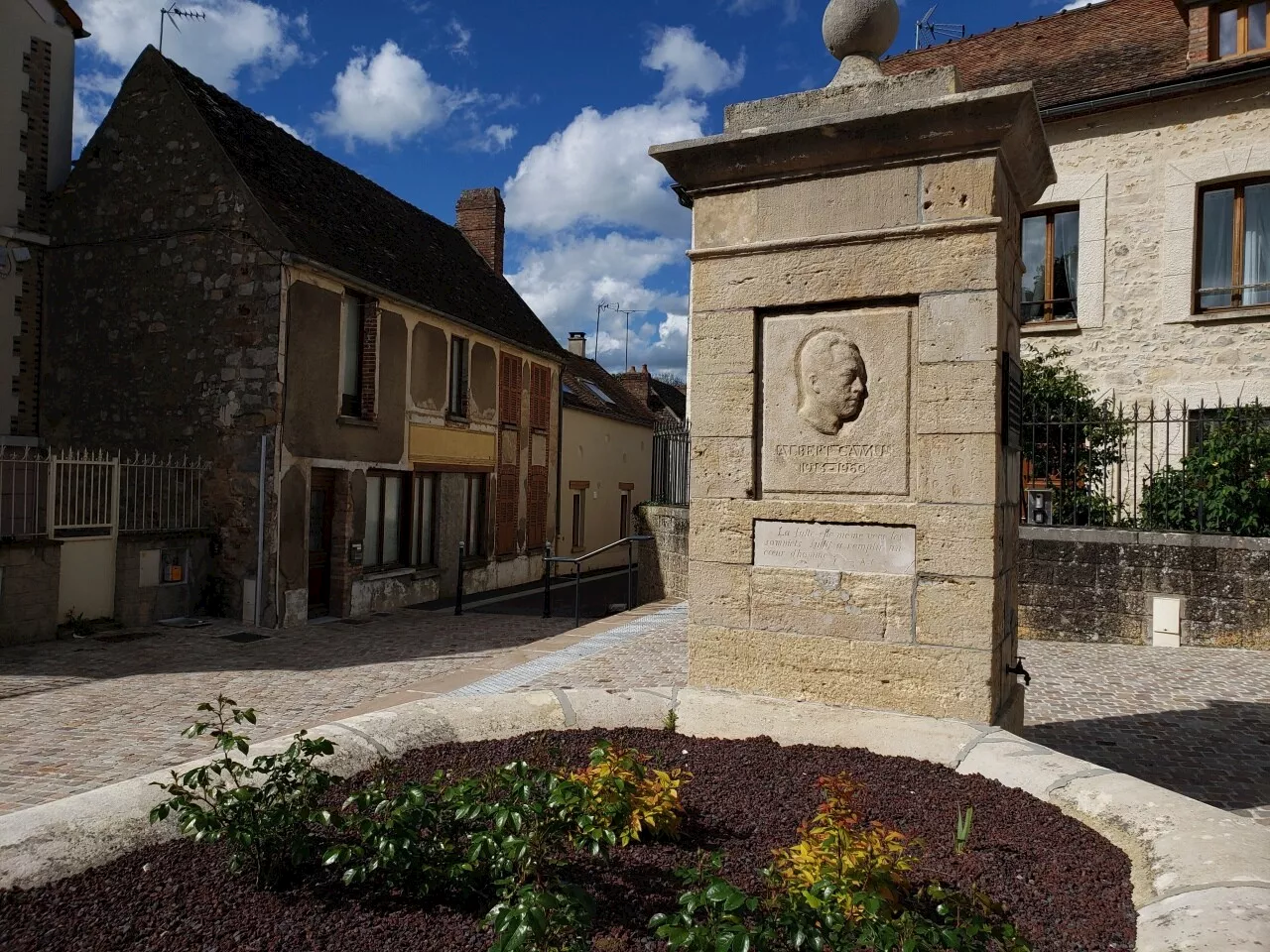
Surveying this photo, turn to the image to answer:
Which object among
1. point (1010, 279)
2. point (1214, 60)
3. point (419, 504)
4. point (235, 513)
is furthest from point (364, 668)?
point (1214, 60)

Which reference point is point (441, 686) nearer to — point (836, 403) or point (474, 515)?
point (836, 403)

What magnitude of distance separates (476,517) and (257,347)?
5.99 m

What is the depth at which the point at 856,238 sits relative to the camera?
151 inches

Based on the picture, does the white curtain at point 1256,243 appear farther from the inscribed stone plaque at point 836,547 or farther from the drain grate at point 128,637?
the drain grate at point 128,637

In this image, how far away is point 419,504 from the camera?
14.2m

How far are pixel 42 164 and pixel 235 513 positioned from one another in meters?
5.79

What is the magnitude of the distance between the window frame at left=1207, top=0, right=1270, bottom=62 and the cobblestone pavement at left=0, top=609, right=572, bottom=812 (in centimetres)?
1166

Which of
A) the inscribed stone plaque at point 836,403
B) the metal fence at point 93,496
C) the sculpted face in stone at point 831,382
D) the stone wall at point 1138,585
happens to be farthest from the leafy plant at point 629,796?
the metal fence at point 93,496

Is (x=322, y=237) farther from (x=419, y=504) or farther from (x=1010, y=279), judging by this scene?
(x=1010, y=279)

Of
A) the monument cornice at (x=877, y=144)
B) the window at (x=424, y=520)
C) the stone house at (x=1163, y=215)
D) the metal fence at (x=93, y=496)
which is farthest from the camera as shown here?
the window at (x=424, y=520)

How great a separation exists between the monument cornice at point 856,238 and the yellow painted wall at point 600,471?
582 inches

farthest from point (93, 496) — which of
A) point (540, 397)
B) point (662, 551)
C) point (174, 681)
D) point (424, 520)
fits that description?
point (540, 397)

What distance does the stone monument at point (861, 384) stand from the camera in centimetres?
364

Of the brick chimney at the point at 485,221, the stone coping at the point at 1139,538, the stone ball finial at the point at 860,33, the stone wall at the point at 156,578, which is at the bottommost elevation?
the stone wall at the point at 156,578
